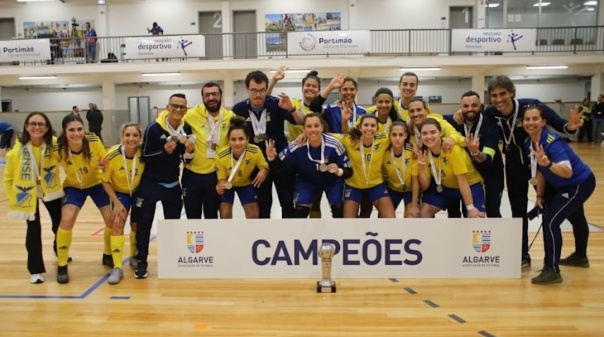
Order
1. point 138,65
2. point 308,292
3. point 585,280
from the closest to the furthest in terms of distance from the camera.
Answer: point 308,292
point 585,280
point 138,65

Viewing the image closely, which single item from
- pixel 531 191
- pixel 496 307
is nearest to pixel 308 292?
pixel 496 307

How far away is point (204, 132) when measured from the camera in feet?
15.5

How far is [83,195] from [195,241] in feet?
3.78

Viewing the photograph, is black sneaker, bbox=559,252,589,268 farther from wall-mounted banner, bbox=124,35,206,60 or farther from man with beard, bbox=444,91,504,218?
wall-mounted banner, bbox=124,35,206,60

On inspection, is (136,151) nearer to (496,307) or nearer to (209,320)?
(209,320)

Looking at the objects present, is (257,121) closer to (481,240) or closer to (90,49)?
(481,240)

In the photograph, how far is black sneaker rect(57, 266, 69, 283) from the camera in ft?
14.6

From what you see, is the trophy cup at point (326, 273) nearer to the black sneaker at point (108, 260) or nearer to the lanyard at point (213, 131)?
the lanyard at point (213, 131)

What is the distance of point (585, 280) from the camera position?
4.41 meters

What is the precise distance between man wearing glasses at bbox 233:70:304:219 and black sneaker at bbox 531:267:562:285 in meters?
2.25

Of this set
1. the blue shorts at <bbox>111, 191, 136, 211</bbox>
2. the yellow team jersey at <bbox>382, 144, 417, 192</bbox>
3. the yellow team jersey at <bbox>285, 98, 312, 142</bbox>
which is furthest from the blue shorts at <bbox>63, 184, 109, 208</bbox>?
the yellow team jersey at <bbox>382, 144, 417, 192</bbox>

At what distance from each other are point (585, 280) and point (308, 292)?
241 cm

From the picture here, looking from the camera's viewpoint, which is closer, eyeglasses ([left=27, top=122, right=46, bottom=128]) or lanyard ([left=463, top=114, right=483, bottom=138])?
eyeglasses ([left=27, top=122, right=46, bottom=128])

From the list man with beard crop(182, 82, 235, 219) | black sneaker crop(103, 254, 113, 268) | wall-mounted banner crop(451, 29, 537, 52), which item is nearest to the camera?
man with beard crop(182, 82, 235, 219)
